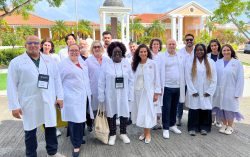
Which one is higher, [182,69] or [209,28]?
[209,28]

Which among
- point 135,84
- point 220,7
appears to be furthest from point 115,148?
point 220,7

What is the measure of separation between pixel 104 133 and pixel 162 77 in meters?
1.52

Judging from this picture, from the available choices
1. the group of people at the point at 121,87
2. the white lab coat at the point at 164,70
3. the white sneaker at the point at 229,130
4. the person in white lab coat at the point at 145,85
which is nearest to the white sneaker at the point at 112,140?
the group of people at the point at 121,87

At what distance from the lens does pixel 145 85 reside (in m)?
4.91

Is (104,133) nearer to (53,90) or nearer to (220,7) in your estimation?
(53,90)

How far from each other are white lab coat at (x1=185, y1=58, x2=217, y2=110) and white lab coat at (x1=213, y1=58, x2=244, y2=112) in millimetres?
273

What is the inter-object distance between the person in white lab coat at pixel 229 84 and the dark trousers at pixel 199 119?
330mm

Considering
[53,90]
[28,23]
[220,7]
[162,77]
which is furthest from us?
[28,23]

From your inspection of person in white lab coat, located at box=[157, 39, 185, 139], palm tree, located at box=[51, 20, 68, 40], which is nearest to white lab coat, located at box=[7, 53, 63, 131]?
person in white lab coat, located at box=[157, 39, 185, 139]

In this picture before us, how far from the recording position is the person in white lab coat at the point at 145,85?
489 centimetres

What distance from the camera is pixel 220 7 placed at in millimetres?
10648

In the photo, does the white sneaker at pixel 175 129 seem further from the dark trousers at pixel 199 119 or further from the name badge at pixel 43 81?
the name badge at pixel 43 81

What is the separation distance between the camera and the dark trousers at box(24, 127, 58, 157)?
13.1 feet

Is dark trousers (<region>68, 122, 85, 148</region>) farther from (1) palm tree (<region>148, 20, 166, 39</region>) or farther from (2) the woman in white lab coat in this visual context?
(1) palm tree (<region>148, 20, 166, 39</region>)
